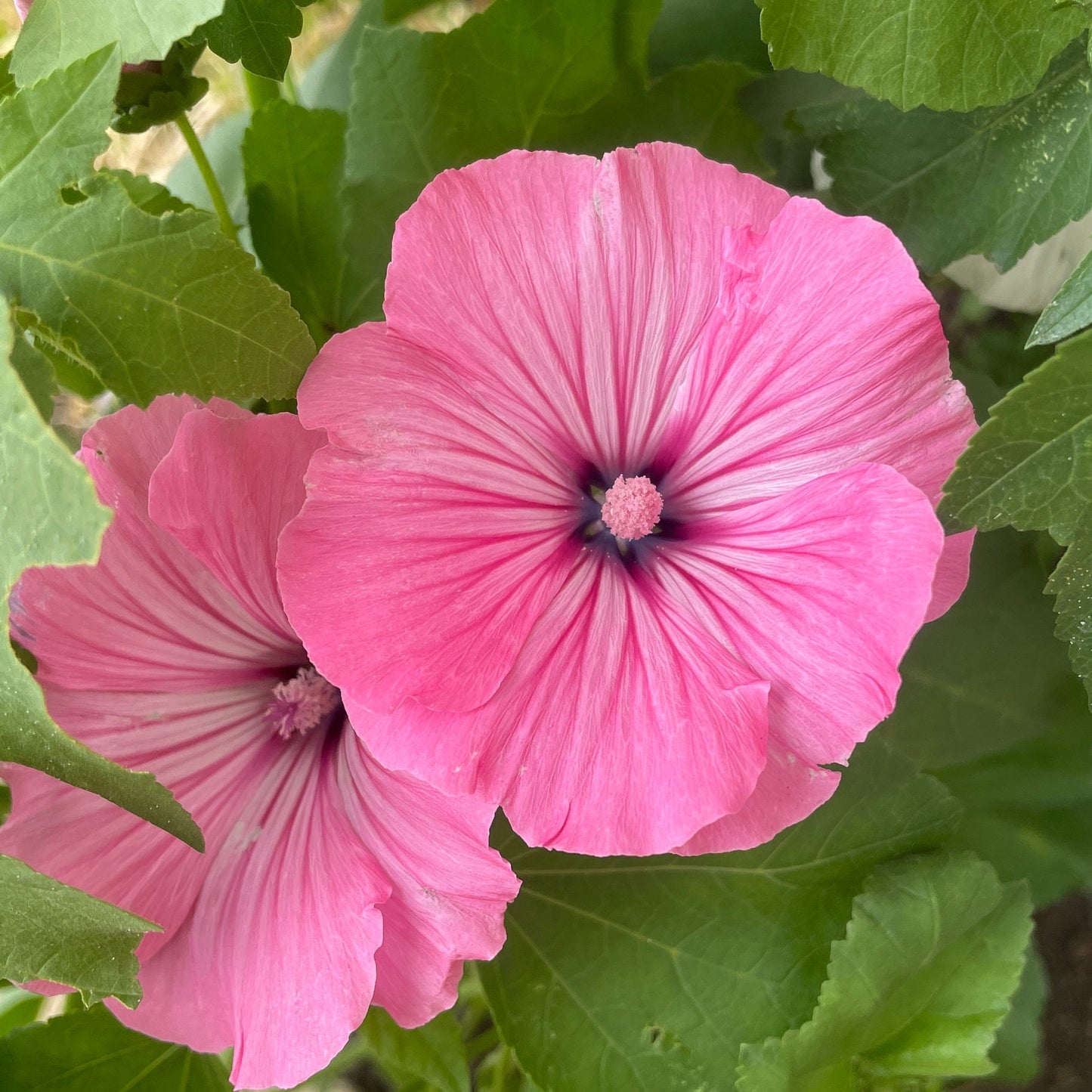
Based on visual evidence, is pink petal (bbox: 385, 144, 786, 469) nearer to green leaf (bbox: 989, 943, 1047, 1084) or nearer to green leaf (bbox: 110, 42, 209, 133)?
green leaf (bbox: 110, 42, 209, 133)

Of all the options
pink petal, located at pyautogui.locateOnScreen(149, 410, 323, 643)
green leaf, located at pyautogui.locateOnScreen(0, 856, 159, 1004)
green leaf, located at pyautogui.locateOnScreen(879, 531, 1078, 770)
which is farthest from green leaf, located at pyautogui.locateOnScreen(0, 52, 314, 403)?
green leaf, located at pyautogui.locateOnScreen(879, 531, 1078, 770)

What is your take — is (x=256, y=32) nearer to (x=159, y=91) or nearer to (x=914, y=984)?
(x=159, y=91)

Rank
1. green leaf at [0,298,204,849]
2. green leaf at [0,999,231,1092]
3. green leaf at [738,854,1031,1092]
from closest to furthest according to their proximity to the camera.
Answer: green leaf at [0,298,204,849] < green leaf at [738,854,1031,1092] < green leaf at [0,999,231,1092]

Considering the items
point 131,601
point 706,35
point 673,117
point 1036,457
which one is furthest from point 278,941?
point 706,35

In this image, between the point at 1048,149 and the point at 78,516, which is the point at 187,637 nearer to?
the point at 78,516

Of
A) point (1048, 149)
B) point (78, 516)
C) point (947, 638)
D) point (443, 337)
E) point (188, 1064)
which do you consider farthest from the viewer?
point (947, 638)

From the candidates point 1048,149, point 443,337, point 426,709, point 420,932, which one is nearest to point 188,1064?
point 420,932

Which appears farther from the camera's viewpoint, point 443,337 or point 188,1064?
point 188,1064
